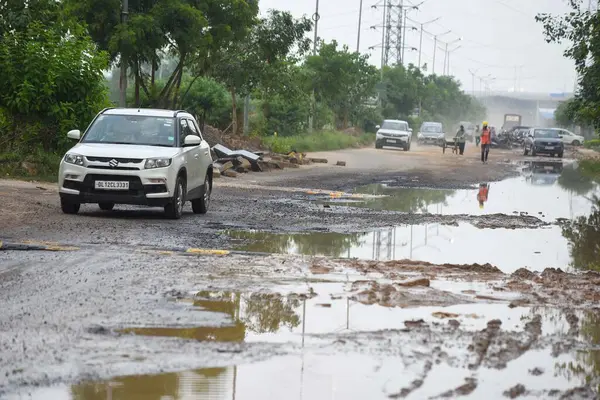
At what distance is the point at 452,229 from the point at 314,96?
46.9m

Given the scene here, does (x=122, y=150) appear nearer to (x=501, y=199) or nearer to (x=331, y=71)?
(x=501, y=199)

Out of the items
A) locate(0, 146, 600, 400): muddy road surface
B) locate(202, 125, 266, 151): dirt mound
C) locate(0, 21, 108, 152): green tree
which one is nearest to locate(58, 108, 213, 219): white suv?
locate(0, 146, 600, 400): muddy road surface

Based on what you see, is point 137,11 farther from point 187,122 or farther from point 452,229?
point 452,229

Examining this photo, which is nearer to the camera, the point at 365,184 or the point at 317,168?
the point at 365,184

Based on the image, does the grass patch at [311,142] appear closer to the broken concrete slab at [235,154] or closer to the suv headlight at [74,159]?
the broken concrete slab at [235,154]

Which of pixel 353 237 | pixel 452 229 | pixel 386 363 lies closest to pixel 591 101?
pixel 452 229

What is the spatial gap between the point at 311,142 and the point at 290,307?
4511 cm

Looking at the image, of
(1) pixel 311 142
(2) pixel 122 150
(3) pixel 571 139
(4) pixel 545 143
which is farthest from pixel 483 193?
(3) pixel 571 139

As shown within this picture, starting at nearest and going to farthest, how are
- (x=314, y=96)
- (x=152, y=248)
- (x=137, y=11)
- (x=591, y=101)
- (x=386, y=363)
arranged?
(x=386, y=363)
(x=152, y=248)
(x=137, y=11)
(x=591, y=101)
(x=314, y=96)

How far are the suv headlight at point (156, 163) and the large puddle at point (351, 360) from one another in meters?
7.10

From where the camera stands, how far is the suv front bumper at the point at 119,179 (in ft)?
50.8

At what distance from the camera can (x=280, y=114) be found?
56.0m

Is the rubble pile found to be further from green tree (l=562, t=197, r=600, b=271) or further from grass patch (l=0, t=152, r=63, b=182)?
green tree (l=562, t=197, r=600, b=271)

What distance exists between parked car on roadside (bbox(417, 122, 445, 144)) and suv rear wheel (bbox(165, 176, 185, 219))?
55.7 meters
